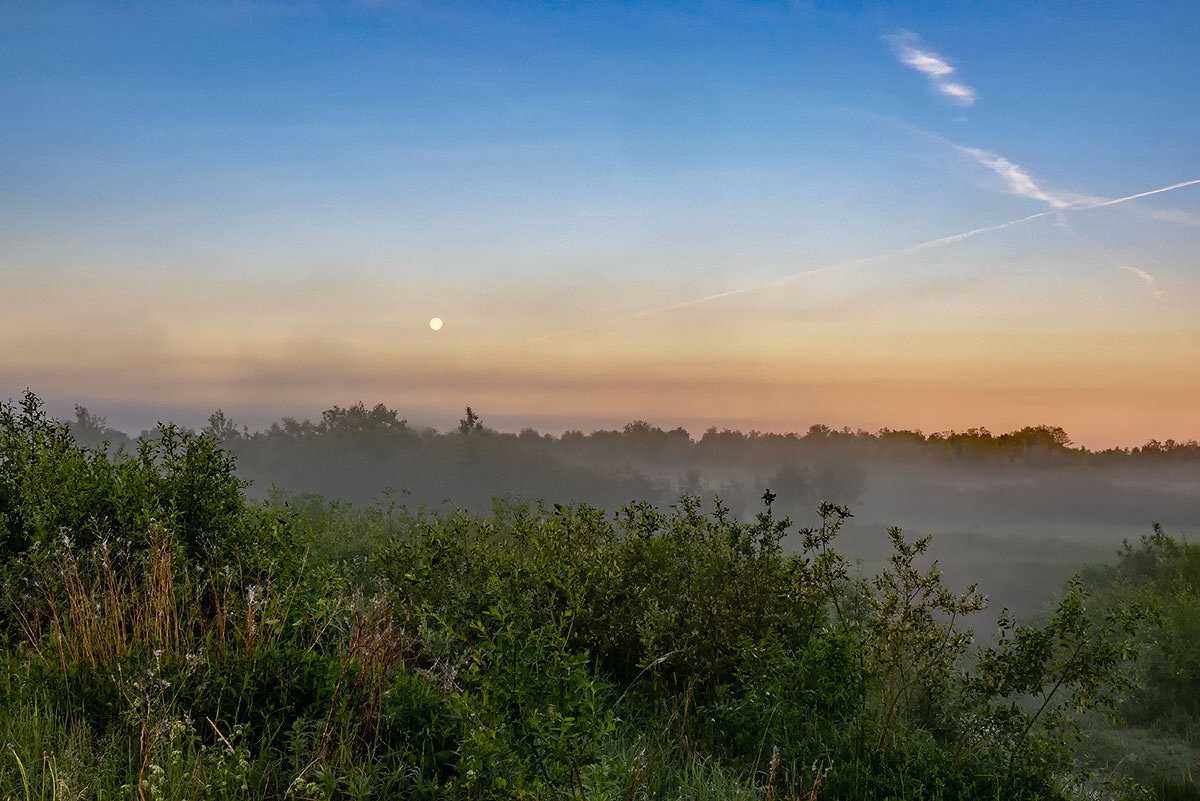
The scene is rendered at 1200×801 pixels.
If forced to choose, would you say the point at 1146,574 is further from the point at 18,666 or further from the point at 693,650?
the point at 18,666

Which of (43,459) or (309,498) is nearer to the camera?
(43,459)

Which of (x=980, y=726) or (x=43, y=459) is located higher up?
(x=43, y=459)

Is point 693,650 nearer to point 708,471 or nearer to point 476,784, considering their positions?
point 476,784

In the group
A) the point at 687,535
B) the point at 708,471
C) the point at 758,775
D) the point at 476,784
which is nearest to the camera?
the point at 476,784

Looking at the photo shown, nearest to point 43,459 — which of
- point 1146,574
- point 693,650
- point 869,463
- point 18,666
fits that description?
point 18,666

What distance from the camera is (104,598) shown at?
5.98 metres

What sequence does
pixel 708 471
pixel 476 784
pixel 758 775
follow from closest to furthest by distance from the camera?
pixel 476 784, pixel 758 775, pixel 708 471

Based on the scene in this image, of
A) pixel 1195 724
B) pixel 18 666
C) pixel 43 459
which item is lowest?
pixel 1195 724

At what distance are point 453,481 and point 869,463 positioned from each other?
29503 mm

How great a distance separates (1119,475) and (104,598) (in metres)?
57.7

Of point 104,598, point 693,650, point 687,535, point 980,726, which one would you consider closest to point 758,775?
point 693,650

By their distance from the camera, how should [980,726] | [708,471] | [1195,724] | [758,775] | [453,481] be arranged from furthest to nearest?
[708,471]
[453,481]
[1195,724]
[980,726]
[758,775]

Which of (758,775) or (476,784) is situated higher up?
(476,784)

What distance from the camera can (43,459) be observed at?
23.1ft
